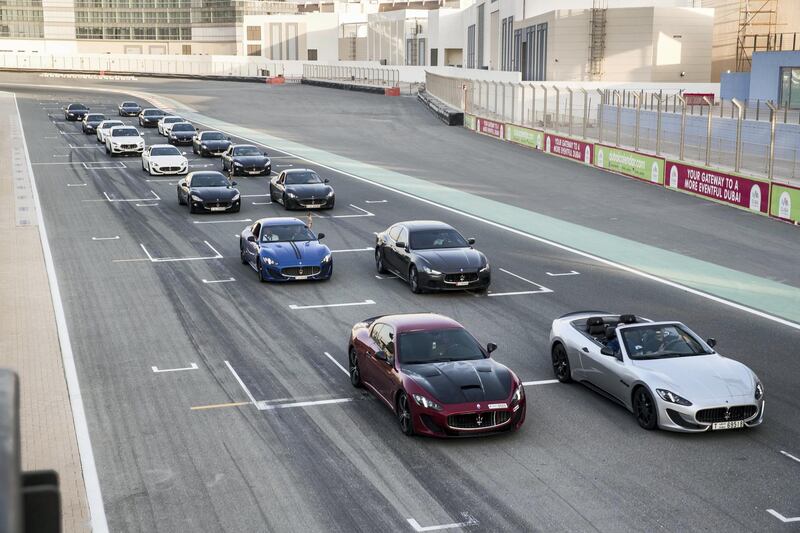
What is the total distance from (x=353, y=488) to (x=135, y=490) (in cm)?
246

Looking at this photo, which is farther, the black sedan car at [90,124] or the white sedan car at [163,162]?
the black sedan car at [90,124]

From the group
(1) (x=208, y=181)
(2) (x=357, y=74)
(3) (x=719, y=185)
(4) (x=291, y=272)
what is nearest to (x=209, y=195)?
(1) (x=208, y=181)

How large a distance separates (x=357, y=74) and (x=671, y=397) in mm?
116071

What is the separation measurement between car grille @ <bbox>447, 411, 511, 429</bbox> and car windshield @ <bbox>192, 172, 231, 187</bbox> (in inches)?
884

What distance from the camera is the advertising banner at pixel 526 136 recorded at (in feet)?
171

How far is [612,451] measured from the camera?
13.1 metres

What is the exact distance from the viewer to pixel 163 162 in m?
42.6

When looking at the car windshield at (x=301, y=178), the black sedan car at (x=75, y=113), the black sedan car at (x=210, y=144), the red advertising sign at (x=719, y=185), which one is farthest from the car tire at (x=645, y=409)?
the black sedan car at (x=75, y=113)

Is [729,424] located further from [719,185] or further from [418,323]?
[719,185]

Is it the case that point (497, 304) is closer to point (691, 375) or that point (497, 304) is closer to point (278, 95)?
point (691, 375)

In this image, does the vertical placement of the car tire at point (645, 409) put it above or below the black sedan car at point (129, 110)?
below

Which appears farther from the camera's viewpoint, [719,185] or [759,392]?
[719,185]

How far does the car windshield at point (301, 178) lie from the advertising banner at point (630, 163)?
1315 centimetres

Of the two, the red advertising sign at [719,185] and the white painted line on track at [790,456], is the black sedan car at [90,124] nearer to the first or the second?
the red advertising sign at [719,185]
